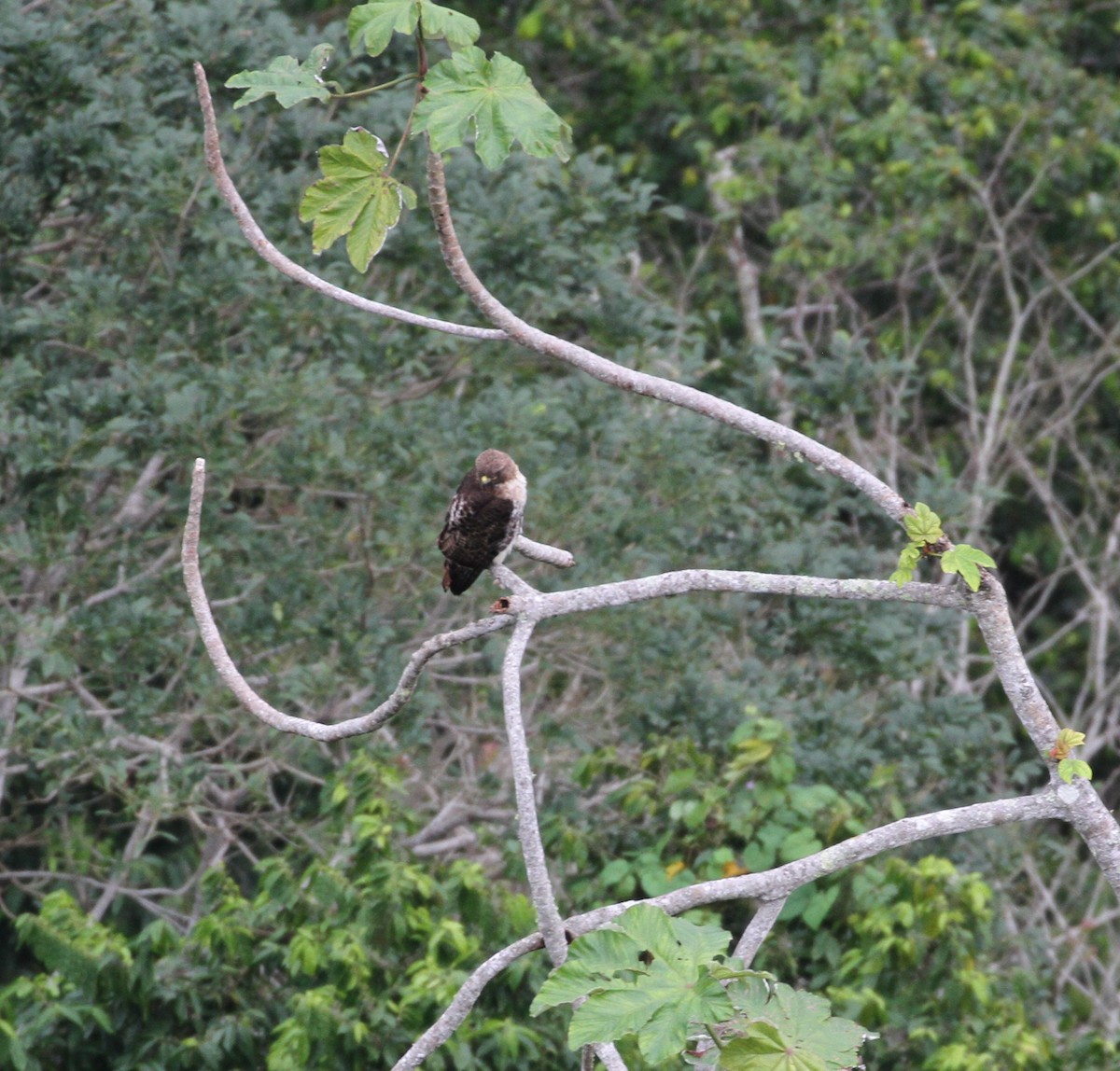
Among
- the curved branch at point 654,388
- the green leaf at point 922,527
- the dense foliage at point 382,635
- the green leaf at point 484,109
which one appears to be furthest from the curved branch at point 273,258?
the dense foliage at point 382,635

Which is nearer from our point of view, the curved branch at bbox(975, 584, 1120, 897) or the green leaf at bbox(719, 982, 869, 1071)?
the green leaf at bbox(719, 982, 869, 1071)

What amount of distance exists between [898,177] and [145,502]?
3656 millimetres

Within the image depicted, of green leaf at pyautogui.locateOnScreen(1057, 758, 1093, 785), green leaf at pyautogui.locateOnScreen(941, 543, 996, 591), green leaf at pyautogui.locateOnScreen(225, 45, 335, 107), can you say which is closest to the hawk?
green leaf at pyautogui.locateOnScreen(225, 45, 335, 107)

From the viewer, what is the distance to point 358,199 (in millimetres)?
2500

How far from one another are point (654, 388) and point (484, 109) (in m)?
0.51

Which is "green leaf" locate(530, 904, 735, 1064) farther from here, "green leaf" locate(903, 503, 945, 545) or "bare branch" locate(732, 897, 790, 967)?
"green leaf" locate(903, 503, 945, 545)

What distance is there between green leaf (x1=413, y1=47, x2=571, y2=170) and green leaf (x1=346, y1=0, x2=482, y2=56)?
0.13ft

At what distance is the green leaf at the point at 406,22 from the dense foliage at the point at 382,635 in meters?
2.28

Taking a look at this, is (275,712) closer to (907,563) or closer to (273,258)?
(273,258)

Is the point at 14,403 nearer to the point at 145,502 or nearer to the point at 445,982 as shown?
the point at 145,502

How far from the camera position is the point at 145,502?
204 inches

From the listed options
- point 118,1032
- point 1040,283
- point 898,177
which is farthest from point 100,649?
point 1040,283

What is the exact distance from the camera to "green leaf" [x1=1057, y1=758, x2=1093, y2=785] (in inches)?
91.9

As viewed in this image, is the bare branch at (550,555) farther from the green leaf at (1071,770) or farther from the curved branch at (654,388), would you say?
the green leaf at (1071,770)
